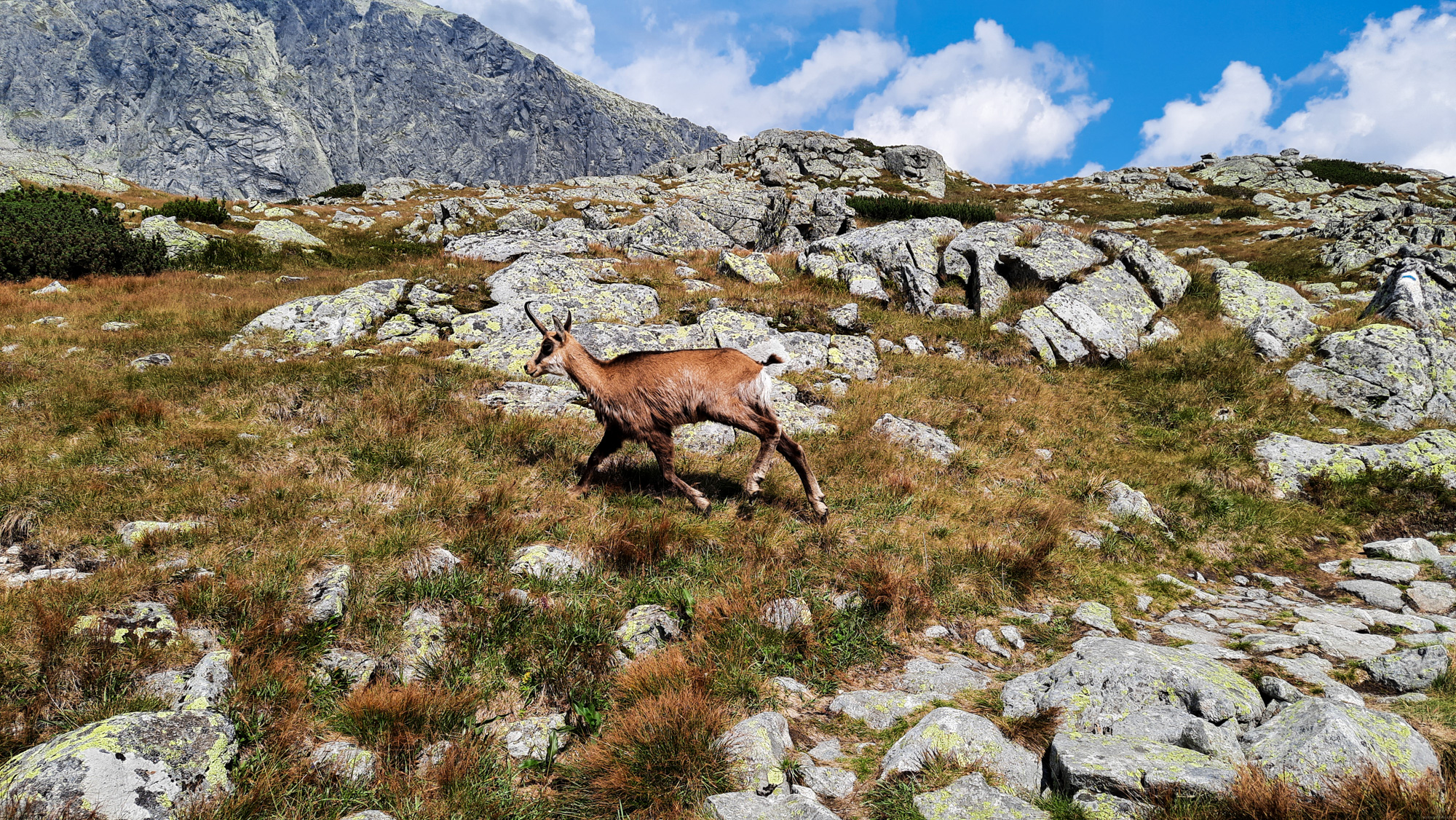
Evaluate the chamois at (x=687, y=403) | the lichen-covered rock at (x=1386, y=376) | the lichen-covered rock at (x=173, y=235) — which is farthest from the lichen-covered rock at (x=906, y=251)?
the lichen-covered rock at (x=173, y=235)

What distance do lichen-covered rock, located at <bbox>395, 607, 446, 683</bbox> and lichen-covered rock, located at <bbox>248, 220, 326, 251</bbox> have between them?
91.7ft

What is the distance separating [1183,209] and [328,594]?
73936mm

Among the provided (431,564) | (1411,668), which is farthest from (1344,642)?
(431,564)

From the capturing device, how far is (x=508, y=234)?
2823 centimetres

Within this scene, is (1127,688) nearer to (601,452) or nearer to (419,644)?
(419,644)

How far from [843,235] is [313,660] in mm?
21467

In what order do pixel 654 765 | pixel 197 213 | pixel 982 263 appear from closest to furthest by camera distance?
pixel 654 765, pixel 982 263, pixel 197 213

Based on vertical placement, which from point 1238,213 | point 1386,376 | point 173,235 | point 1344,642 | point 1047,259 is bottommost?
point 1344,642

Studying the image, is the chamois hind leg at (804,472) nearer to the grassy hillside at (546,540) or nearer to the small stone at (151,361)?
the grassy hillside at (546,540)

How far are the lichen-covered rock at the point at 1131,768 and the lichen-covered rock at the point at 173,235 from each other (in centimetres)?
3027

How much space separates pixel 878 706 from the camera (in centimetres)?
454

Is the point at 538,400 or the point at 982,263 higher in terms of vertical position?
the point at 982,263

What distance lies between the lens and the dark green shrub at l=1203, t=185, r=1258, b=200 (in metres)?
67.3

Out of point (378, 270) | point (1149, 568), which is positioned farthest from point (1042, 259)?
point (378, 270)
